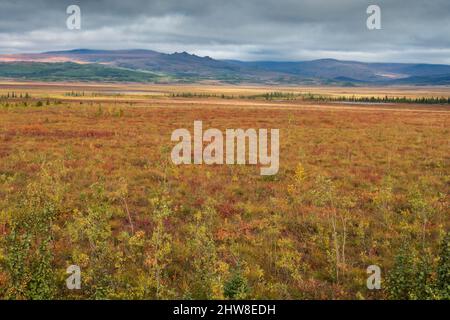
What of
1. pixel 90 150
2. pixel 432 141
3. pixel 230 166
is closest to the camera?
pixel 230 166

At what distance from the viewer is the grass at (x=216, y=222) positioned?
8.25 meters

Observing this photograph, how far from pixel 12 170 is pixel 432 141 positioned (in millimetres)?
31074

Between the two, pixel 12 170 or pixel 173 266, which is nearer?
pixel 173 266

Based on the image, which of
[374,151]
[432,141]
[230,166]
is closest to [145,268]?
[230,166]

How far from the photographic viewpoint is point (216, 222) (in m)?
12.7

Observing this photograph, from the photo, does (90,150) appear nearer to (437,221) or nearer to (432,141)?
(437,221)

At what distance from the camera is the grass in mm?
8250

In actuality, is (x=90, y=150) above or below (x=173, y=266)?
above

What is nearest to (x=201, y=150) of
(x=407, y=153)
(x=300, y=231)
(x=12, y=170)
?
(x=12, y=170)

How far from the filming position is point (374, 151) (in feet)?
89.8

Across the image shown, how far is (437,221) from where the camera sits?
12.5 m
